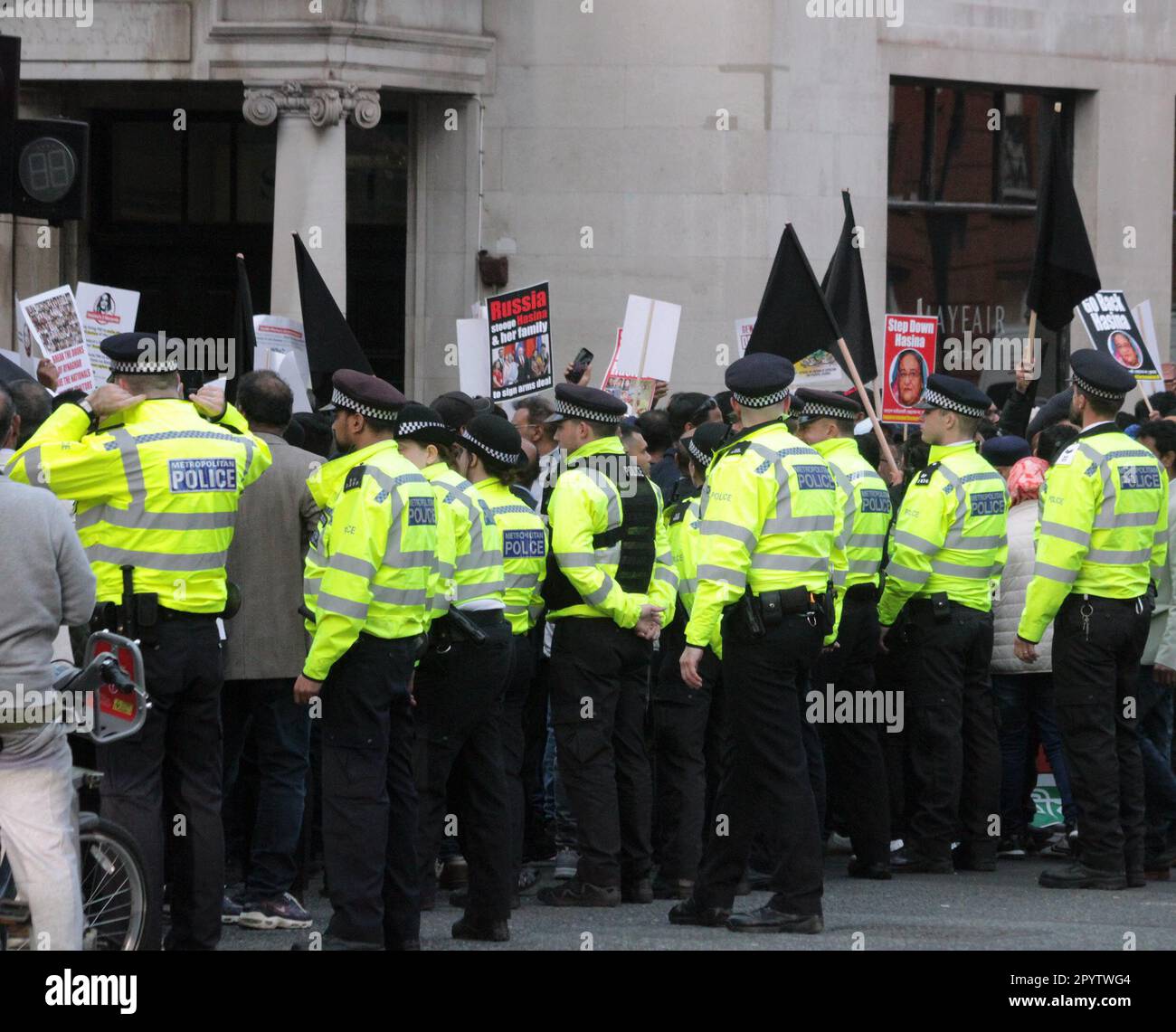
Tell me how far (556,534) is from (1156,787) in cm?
343

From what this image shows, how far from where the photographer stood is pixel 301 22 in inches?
654

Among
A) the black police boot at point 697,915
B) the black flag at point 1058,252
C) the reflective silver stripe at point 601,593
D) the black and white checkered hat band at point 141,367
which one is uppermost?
the black flag at point 1058,252

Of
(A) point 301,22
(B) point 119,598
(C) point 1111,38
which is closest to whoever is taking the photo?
(B) point 119,598

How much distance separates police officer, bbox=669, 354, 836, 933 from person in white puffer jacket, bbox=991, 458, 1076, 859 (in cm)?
276

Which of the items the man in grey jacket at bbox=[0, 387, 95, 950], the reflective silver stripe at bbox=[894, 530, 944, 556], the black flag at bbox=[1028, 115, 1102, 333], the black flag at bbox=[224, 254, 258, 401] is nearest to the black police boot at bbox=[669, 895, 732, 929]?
the reflective silver stripe at bbox=[894, 530, 944, 556]

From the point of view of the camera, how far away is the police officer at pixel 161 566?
739 cm

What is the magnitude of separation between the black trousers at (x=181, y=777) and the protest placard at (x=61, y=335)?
409cm

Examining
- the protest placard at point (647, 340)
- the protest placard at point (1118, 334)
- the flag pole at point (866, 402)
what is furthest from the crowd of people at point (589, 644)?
the protest placard at point (1118, 334)

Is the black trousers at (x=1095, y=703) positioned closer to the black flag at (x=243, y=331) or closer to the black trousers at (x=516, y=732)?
the black trousers at (x=516, y=732)

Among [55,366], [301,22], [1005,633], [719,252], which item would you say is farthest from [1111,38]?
[55,366]

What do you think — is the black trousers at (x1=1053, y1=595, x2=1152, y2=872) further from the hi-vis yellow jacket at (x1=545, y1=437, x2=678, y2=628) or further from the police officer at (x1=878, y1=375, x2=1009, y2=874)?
the hi-vis yellow jacket at (x1=545, y1=437, x2=678, y2=628)

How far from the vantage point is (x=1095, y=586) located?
965 cm

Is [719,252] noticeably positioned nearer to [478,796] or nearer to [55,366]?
[55,366]

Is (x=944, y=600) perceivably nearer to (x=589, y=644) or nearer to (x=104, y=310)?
(x=589, y=644)
